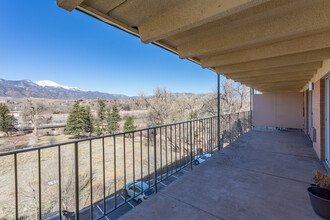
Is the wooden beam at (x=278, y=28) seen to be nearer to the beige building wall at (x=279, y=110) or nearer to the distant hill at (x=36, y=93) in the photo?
the beige building wall at (x=279, y=110)

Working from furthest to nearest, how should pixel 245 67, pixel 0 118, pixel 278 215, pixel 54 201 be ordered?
pixel 0 118 < pixel 54 201 < pixel 245 67 < pixel 278 215

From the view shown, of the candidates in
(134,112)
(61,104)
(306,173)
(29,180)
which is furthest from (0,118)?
(306,173)

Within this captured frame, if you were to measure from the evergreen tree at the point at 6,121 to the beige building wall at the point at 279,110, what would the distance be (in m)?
20.6

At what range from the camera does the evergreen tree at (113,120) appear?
20.0 metres

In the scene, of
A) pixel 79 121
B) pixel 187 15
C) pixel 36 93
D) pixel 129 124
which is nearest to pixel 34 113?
pixel 79 121

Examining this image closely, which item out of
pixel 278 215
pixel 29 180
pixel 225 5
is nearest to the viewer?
pixel 225 5

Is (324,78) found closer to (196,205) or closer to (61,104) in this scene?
(196,205)

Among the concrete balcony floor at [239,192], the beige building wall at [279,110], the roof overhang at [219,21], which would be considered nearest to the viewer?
the roof overhang at [219,21]

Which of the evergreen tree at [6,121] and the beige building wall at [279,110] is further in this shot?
the evergreen tree at [6,121]

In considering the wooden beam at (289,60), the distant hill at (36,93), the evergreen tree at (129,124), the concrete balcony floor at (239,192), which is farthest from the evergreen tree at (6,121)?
the wooden beam at (289,60)

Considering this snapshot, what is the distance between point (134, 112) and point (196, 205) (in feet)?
63.7

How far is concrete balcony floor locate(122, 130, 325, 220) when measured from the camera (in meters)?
1.64

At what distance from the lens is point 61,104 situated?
65.8 feet

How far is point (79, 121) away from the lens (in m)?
19.2
